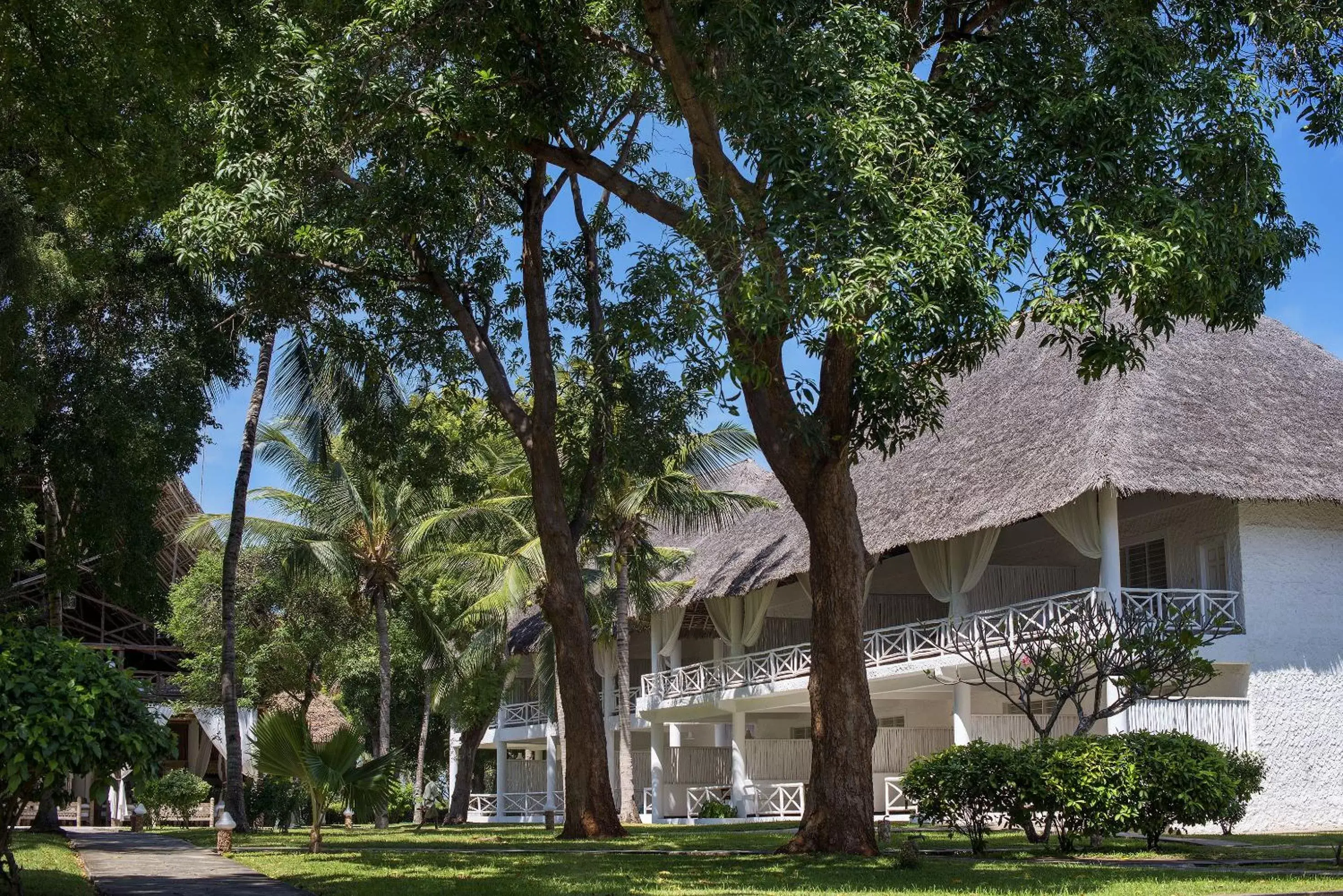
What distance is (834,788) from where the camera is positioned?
12.4 meters

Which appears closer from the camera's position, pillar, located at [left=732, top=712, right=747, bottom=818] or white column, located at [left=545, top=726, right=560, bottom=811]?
pillar, located at [left=732, top=712, right=747, bottom=818]

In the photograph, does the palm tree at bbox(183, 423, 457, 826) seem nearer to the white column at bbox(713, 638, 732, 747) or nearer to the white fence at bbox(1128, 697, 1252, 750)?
the white column at bbox(713, 638, 732, 747)

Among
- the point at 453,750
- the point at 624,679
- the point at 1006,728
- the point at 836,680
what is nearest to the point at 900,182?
the point at 836,680

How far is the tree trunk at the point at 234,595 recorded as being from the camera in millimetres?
22000

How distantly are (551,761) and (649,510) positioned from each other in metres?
11.0

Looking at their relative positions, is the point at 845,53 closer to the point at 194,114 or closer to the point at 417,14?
the point at 417,14

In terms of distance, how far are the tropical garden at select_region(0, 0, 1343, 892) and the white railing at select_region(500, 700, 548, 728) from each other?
15.2 metres

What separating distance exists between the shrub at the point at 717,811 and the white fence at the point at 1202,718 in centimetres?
1068

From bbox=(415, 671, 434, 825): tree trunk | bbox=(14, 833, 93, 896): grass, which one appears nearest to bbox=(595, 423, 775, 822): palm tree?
bbox=(415, 671, 434, 825): tree trunk

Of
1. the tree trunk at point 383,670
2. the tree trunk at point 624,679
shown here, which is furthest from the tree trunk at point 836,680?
the tree trunk at point 383,670

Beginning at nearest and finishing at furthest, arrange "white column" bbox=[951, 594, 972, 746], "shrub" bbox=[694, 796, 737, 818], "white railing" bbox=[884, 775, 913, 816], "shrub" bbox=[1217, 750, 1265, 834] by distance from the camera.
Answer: "shrub" bbox=[1217, 750, 1265, 834]
"white column" bbox=[951, 594, 972, 746]
"white railing" bbox=[884, 775, 913, 816]
"shrub" bbox=[694, 796, 737, 818]

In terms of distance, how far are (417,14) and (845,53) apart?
4.20 m

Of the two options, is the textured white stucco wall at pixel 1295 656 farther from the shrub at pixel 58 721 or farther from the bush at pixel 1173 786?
the shrub at pixel 58 721

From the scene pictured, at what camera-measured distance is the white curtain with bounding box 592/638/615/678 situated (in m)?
32.3
